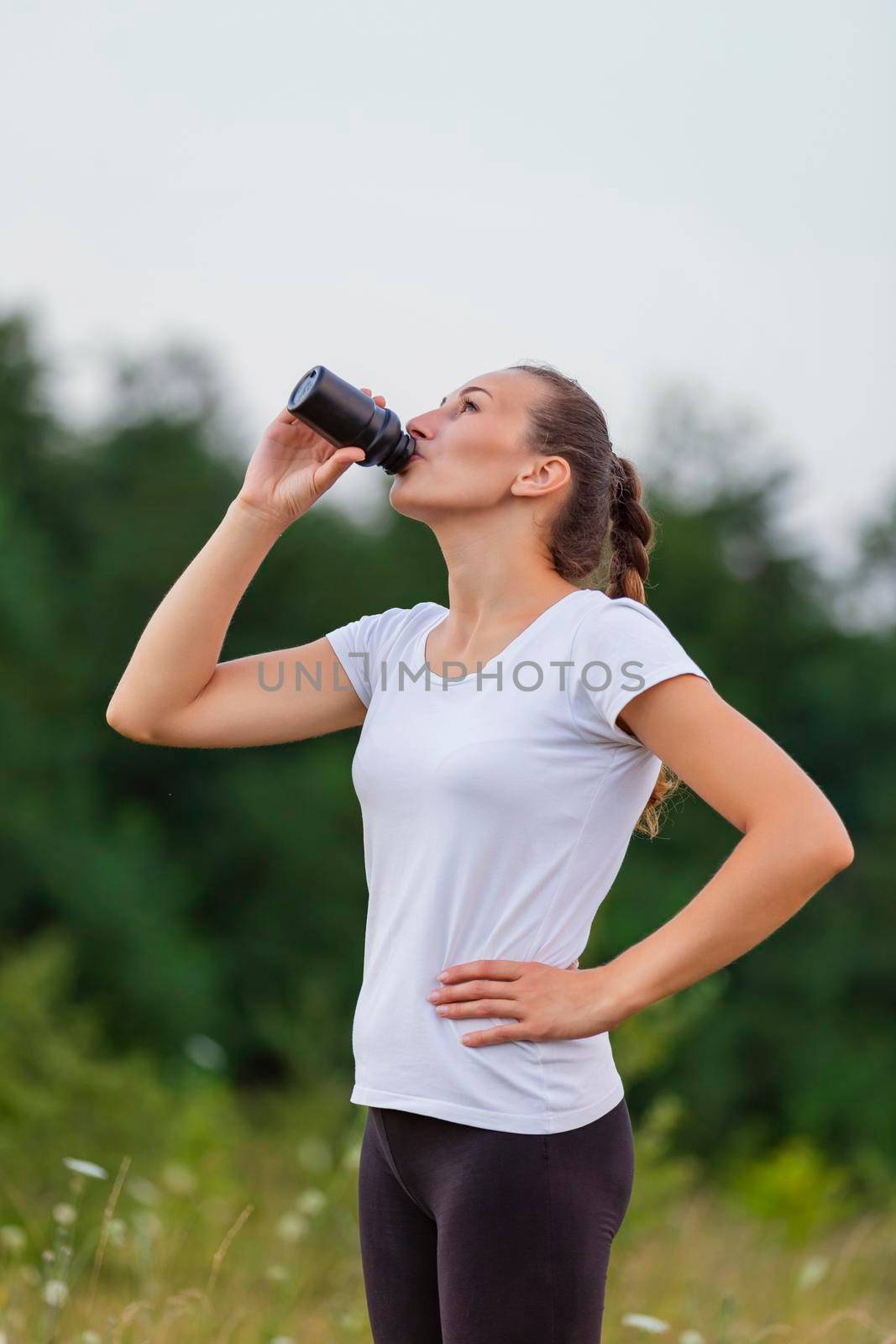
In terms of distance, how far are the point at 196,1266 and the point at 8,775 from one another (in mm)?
12479

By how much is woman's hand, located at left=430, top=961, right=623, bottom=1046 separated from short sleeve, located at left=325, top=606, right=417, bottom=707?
561 millimetres

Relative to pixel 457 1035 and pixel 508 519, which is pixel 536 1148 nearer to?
pixel 457 1035

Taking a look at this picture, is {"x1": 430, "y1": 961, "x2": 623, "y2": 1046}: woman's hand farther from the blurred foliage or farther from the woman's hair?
the blurred foliage

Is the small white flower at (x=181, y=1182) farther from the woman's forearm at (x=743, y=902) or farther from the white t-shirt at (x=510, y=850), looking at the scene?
the woman's forearm at (x=743, y=902)

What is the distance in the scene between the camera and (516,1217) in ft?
5.56

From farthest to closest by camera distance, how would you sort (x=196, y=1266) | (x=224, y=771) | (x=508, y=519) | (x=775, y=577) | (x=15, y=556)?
(x=775, y=577) < (x=224, y=771) < (x=15, y=556) < (x=196, y=1266) < (x=508, y=519)

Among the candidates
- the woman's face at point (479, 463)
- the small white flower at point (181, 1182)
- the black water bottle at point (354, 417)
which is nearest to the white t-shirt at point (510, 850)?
the woman's face at point (479, 463)

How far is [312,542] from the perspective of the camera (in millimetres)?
19922

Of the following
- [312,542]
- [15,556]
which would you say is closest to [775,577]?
[312,542]

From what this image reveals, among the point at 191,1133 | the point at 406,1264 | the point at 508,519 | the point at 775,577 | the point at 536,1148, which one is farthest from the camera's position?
the point at 775,577

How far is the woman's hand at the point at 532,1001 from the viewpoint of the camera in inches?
67.8

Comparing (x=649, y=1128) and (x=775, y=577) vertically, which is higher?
(x=649, y=1128)

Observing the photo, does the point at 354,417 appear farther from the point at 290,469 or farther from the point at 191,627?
the point at 191,627

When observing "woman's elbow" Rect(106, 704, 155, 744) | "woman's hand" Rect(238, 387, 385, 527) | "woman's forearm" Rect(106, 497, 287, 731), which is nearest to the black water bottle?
"woman's hand" Rect(238, 387, 385, 527)
